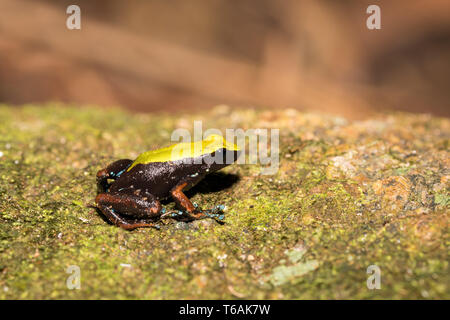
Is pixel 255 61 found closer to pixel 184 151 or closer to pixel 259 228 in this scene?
pixel 184 151

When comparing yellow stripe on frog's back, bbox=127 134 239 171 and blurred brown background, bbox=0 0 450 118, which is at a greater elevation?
blurred brown background, bbox=0 0 450 118

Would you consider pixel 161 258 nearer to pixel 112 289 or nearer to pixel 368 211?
pixel 112 289

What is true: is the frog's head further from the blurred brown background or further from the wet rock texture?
the blurred brown background

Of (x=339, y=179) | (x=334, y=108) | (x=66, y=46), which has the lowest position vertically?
(x=339, y=179)

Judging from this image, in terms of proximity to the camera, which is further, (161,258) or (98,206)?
(98,206)

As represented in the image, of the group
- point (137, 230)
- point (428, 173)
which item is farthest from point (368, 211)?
point (137, 230)

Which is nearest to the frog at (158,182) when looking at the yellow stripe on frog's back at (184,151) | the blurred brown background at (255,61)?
the yellow stripe on frog's back at (184,151)

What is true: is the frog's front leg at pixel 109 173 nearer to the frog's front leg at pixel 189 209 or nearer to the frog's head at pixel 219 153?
the frog's front leg at pixel 189 209

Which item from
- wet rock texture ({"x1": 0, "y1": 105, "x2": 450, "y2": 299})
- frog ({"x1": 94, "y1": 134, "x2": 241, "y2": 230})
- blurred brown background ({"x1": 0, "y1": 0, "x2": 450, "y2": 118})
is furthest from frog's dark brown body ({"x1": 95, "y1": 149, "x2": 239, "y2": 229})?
blurred brown background ({"x1": 0, "y1": 0, "x2": 450, "y2": 118})

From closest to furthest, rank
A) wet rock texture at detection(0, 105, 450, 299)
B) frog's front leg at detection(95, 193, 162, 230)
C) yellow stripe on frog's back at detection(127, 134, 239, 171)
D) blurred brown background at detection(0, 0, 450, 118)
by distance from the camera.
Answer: wet rock texture at detection(0, 105, 450, 299) → frog's front leg at detection(95, 193, 162, 230) → yellow stripe on frog's back at detection(127, 134, 239, 171) → blurred brown background at detection(0, 0, 450, 118)
